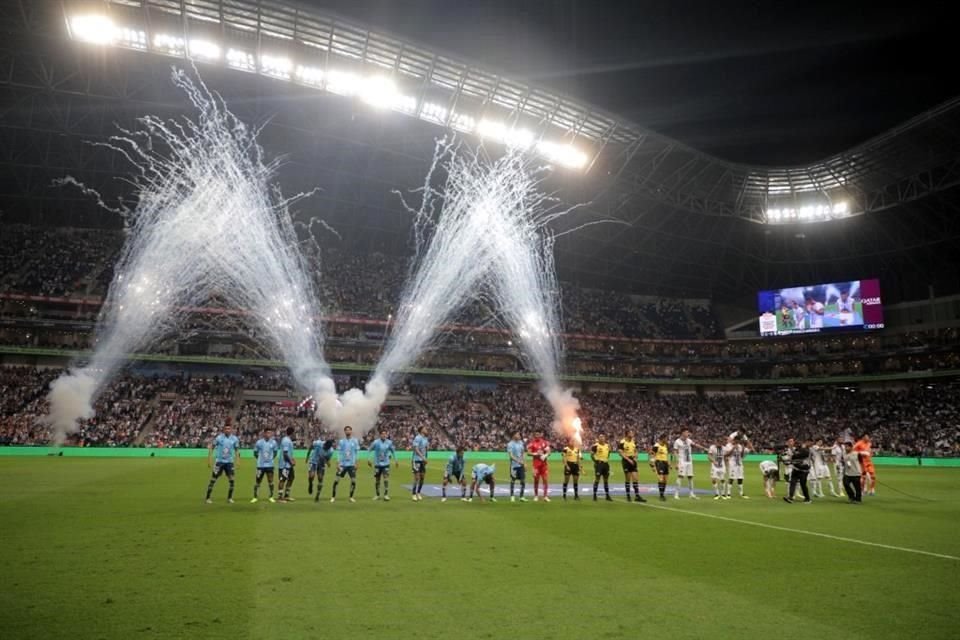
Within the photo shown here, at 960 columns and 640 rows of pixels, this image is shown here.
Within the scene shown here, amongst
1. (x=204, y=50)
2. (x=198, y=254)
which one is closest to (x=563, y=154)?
(x=204, y=50)

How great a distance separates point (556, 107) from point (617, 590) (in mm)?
37802

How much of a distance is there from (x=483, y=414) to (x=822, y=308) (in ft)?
119

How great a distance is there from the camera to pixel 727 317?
7550 cm

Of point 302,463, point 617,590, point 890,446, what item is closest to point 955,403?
point 890,446

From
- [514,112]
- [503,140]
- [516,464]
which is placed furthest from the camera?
[503,140]

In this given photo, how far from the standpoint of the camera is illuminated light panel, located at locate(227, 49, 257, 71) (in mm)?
35591

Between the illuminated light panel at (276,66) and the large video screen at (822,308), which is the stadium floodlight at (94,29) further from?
the large video screen at (822,308)

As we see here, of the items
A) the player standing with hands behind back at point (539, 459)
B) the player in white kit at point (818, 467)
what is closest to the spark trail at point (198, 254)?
the player standing with hands behind back at point (539, 459)

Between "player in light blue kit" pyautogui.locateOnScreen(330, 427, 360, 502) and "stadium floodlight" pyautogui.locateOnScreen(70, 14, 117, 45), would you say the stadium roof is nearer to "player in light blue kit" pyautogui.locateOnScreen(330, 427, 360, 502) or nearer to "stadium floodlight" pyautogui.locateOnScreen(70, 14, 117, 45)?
"stadium floodlight" pyautogui.locateOnScreen(70, 14, 117, 45)

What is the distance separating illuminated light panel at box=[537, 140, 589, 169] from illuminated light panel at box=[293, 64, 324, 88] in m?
15.4

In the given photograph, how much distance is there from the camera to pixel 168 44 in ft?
113

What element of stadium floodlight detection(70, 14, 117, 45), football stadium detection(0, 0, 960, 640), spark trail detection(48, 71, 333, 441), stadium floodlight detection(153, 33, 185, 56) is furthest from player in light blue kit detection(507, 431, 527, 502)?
stadium floodlight detection(70, 14, 117, 45)

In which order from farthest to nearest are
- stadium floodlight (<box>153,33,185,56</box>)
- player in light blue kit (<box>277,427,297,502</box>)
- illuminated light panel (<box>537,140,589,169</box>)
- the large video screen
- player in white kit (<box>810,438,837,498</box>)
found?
the large video screen
illuminated light panel (<box>537,140,589,169</box>)
stadium floodlight (<box>153,33,185,56</box>)
player in white kit (<box>810,438,837,498</box>)
player in light blue kit (<box>277,427,297,502</box>)

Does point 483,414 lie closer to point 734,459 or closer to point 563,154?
point 563,154
